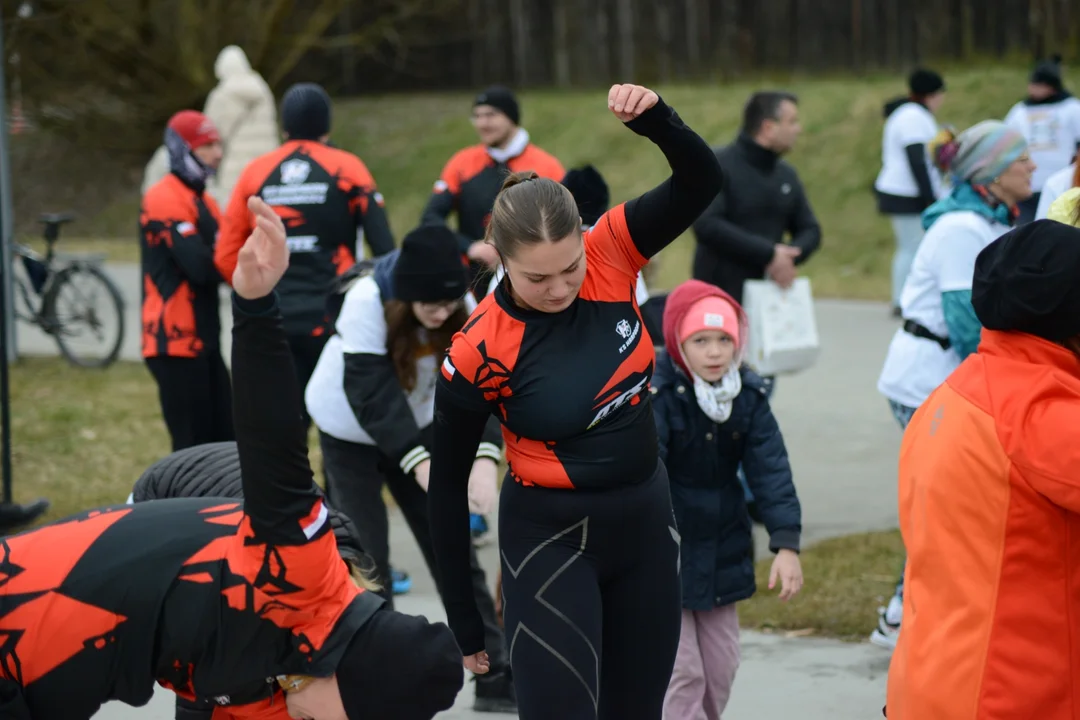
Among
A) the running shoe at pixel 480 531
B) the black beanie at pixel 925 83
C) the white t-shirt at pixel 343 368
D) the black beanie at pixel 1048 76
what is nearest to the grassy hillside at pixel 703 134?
the black beanie at pixel 925 83

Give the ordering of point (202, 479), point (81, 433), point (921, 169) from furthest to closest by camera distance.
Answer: point (921, 169)
point (81, 433)
point (202, 479)

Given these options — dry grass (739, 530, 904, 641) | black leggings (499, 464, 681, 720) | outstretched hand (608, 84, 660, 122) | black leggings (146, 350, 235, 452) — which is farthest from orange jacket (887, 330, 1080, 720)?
black leggings (146, 350, 235, 452)

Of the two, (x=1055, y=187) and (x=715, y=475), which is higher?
(x=1055, y=187)

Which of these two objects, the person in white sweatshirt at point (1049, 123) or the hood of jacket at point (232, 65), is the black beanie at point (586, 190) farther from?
the hood of jacket at point (232, 65)

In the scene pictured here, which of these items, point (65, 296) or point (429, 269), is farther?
point (65, 296)

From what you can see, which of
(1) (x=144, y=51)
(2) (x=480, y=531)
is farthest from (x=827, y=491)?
(1) (x=144, y=51)

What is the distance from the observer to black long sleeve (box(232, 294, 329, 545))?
8.25ft

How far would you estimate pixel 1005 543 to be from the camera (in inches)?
117

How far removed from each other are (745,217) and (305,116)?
220 cm

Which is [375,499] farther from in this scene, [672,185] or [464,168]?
[464,168]

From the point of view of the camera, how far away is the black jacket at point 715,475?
438cm

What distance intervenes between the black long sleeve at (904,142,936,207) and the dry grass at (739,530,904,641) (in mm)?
5374

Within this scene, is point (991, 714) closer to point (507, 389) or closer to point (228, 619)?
point (507, 389)

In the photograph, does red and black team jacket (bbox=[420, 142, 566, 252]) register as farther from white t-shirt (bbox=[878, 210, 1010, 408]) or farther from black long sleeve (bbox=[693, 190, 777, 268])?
white t-shirt (bbox=[878, 210, 1010, 408])
